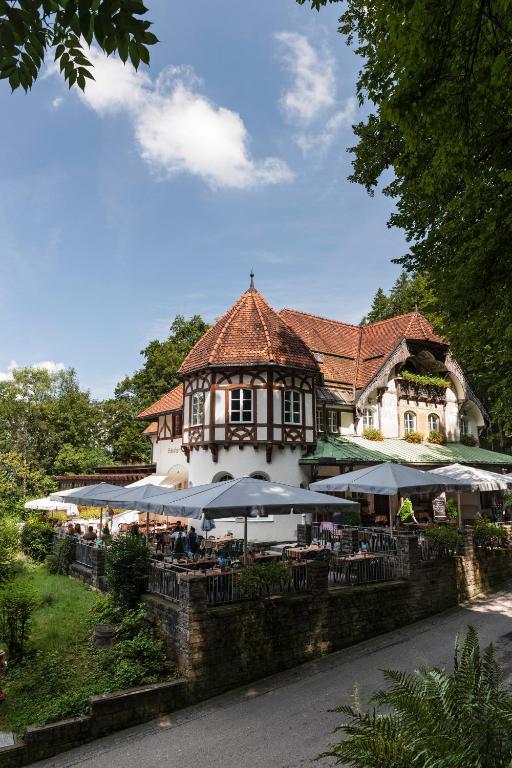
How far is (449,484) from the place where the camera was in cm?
1558

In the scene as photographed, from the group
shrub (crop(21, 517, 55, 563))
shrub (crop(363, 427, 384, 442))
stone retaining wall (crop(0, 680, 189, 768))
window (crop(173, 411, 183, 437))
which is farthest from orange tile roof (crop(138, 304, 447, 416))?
stone retaining wall (crop(0, 680, 189, 768))

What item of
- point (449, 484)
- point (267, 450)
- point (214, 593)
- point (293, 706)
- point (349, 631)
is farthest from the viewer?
point (267, 450)

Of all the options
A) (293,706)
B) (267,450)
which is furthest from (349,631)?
(267,450)

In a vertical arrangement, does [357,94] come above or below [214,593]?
above

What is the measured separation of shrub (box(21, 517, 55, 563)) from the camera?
2102 cm

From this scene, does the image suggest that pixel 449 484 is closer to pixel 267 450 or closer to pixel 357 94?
pixel 267 450

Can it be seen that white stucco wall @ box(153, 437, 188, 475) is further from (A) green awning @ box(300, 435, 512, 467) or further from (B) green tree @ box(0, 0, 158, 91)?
(B) green tree @ box(0, 0, 158, 91)

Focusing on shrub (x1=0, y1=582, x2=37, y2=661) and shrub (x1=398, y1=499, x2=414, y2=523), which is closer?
shrub (x1=0, y1=582, x2=37, y2=661)

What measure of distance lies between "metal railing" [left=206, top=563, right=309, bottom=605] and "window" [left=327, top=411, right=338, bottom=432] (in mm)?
15166

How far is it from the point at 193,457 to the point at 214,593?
553 inches

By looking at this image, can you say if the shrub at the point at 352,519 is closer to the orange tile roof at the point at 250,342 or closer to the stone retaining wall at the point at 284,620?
the stone retaining wall at the point at 284,620

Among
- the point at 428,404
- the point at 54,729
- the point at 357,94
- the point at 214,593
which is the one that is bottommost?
the point at 54,729

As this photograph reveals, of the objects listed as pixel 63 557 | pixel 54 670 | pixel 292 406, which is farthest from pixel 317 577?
pixel 292 406

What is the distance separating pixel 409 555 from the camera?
14.1 metres
